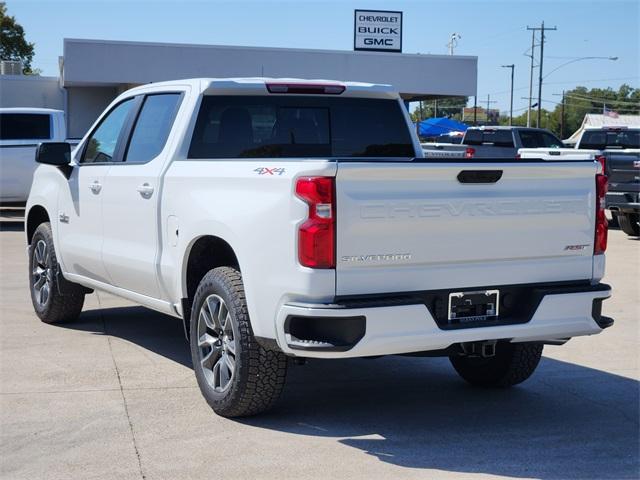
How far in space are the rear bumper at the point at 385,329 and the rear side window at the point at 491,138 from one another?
65.4 ft

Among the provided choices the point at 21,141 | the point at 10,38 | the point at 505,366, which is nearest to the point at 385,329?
the point at 505,366

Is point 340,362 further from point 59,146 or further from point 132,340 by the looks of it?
point 59,146

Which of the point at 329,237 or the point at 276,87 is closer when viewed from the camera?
the point at 329,237

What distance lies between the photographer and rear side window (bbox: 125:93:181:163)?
277 inches

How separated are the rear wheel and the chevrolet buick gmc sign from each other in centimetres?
2355

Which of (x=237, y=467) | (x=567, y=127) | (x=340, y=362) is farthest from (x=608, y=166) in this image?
(x=567, y=127)

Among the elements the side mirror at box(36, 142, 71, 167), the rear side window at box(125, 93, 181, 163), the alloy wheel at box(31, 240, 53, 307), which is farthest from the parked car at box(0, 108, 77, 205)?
the rear side window at box(125, 93, 181, 163)

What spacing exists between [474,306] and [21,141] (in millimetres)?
15557

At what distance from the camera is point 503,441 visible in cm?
575

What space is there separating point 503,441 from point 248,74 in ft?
89.4

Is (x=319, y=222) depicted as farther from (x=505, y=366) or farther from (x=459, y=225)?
(x=505, y=366)

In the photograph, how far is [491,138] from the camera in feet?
84.6

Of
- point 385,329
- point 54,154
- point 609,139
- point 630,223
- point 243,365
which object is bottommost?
point 630,223

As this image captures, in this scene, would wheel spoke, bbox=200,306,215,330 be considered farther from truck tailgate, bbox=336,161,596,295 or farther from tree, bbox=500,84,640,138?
tree, bbox=500,84,640,138
